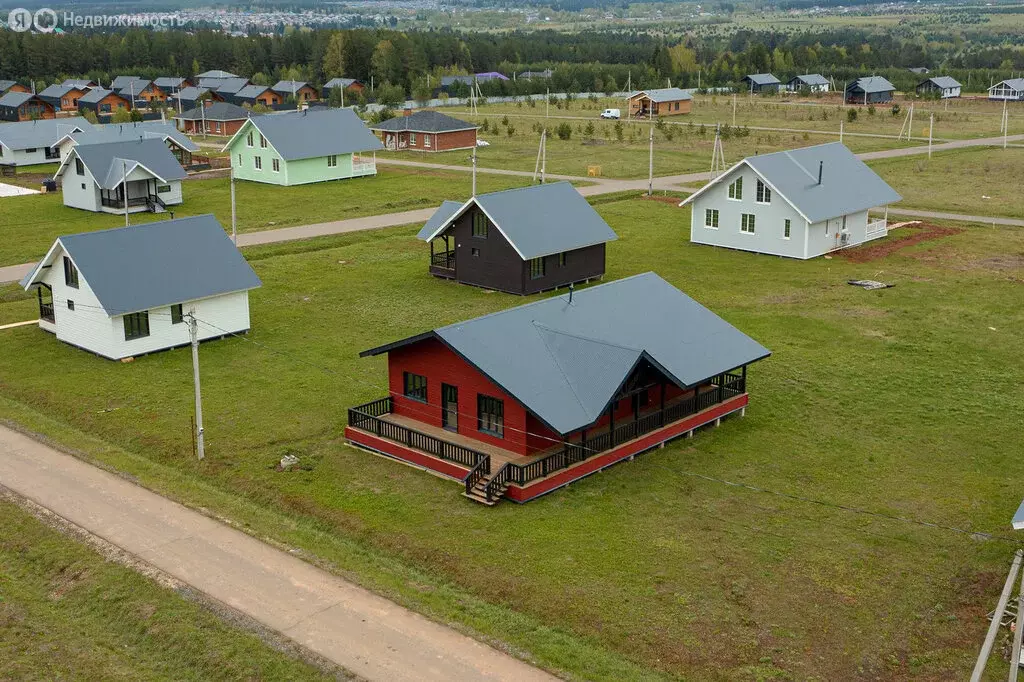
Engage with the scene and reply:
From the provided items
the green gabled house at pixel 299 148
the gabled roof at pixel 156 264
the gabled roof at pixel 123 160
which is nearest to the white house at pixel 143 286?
the gabled roof at pixel 156 264

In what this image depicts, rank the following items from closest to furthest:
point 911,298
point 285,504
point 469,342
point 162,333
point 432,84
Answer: point 285,504
point 469,342
point 162,333
point 911,298
point 432,84

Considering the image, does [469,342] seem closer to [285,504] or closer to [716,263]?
[285,504]

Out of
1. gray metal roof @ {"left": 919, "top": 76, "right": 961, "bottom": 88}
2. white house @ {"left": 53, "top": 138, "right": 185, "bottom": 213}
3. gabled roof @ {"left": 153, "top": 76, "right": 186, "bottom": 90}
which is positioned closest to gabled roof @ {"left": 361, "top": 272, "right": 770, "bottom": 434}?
white house @ {"left": 53, "top": 138, "right": 185, "bottom": 213}

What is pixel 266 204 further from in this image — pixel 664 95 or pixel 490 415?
pixel 664 95

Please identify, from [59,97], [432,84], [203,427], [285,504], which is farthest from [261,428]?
[432,84]

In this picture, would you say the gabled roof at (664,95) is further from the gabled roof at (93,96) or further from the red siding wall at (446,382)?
the red siding wall at (446,382)

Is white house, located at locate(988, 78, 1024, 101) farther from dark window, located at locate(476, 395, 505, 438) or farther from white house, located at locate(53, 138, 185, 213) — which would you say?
dark window, located at locate(476, 395, 505, 438)

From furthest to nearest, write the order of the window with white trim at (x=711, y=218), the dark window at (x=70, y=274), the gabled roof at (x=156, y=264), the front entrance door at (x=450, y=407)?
the window with white trim at (x=711, y=218) → the dark window at (x=70, y=274) → the gabled roof at (x=156, y=264) → the front entrance door at (x=450, y=407)
